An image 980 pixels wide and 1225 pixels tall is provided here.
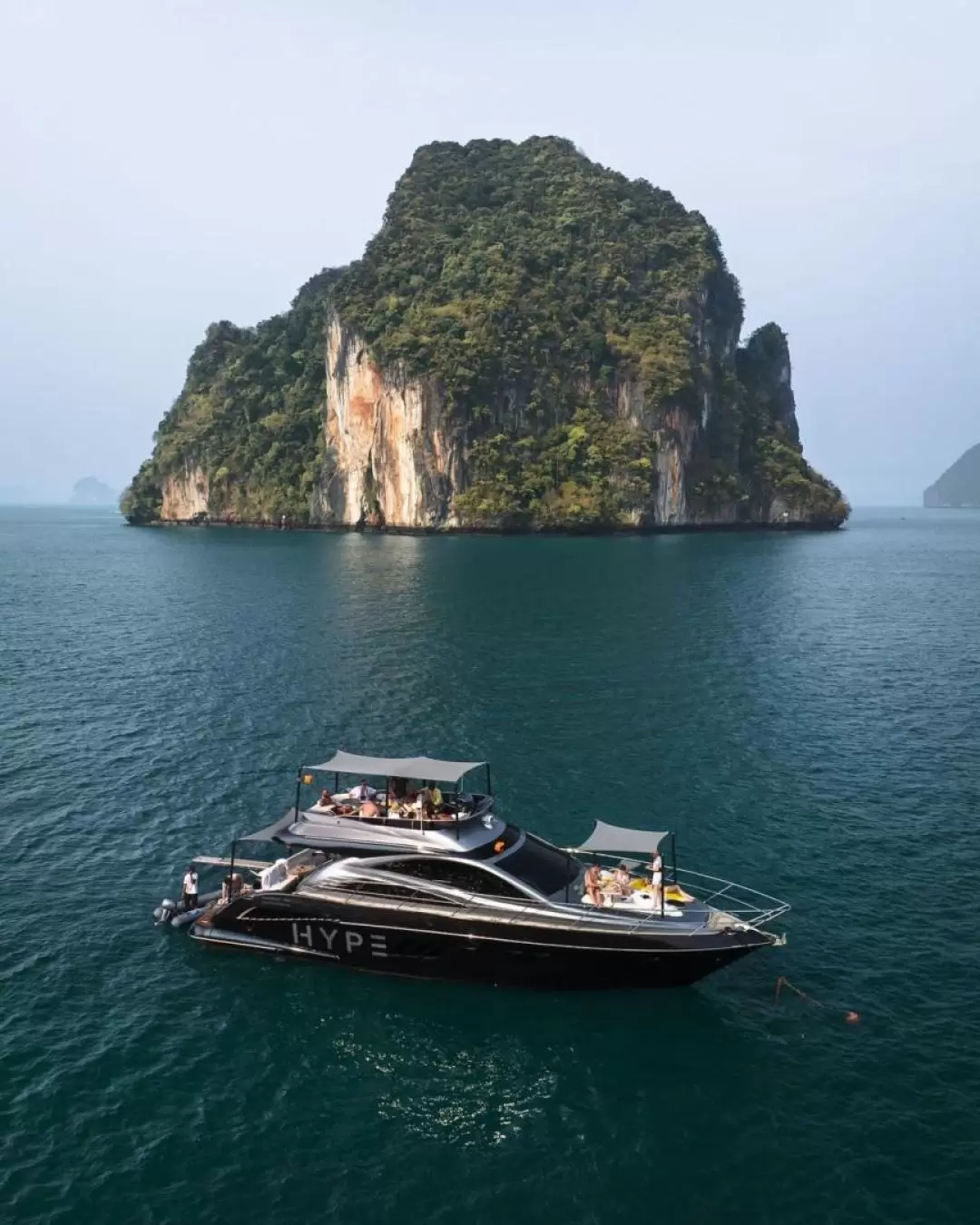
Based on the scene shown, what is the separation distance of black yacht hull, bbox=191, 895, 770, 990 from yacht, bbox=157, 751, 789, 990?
1.2 inches

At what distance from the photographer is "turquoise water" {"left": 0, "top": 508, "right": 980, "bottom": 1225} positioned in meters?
15.0

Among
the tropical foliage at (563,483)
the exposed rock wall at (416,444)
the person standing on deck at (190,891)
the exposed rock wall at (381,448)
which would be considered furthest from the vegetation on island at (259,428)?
the person standing on deck at (190,891)

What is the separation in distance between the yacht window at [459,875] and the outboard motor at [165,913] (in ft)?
21.0

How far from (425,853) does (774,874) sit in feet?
35.5

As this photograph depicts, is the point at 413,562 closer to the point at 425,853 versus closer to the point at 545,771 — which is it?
the point at 545,771

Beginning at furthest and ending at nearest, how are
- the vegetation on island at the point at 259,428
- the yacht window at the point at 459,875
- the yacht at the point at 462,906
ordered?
1. the vegetation on island at the point at 259,428
2. the yacht window at the point at 459,875
3. the yacht at the point at 462,906

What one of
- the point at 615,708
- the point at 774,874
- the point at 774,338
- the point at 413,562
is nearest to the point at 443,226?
the point at 774,338

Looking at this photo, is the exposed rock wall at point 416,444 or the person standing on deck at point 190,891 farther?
the exposed rock wall at point 416,444

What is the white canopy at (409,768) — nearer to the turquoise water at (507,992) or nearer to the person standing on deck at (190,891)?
the person standing on deck at (190,891)

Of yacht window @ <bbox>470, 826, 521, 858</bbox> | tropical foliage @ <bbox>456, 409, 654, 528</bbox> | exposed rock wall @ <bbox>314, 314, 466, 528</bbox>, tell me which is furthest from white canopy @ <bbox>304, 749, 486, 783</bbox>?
exposed rock wall @ <bbox>314, 314, 466, 528</bbox>

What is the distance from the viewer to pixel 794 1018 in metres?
19.2

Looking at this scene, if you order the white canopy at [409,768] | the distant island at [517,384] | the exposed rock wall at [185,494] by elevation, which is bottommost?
the white canopy at [409,768]

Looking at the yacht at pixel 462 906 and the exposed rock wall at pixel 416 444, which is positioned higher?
the exposed rock wall at pixel 416 444

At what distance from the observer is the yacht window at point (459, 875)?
2114cm
